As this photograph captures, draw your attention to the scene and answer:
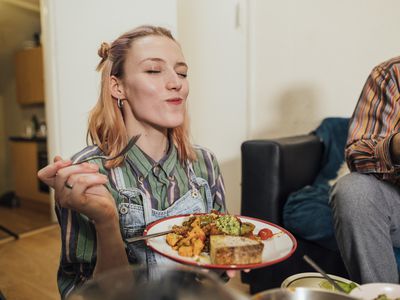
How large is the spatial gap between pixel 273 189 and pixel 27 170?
10.3 ft

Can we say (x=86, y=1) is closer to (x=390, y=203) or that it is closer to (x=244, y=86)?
(x=244, y=86)

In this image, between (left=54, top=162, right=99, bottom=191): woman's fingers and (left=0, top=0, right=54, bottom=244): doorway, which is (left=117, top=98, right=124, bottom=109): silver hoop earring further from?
(left=0, top=0, right=54, bottom=244): doorway

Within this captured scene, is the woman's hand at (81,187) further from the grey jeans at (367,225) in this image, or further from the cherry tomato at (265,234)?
the grey jeans at (367,225)

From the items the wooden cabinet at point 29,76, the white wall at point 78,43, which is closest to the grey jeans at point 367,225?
the white wall at point 78,43

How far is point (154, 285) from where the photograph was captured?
0.29 meters

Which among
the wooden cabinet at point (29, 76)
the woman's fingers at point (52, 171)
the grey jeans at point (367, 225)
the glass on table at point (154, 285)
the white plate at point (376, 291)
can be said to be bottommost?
the grey jeans at point (367, 225)

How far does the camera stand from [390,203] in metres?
1.09

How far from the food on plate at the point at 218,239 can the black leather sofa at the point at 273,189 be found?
0.87m

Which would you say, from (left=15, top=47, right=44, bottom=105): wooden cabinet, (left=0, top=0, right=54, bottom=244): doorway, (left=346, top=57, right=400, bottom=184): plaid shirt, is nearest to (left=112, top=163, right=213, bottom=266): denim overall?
(left=346, top=57, right=400, bottom=184): plaid shirt

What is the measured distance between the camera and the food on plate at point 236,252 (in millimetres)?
543

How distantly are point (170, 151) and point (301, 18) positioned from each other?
1740 mm

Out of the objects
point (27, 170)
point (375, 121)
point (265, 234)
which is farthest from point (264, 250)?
point (27, 170)

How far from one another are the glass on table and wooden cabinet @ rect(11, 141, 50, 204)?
3.52 metres

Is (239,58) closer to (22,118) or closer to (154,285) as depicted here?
(154,285)
